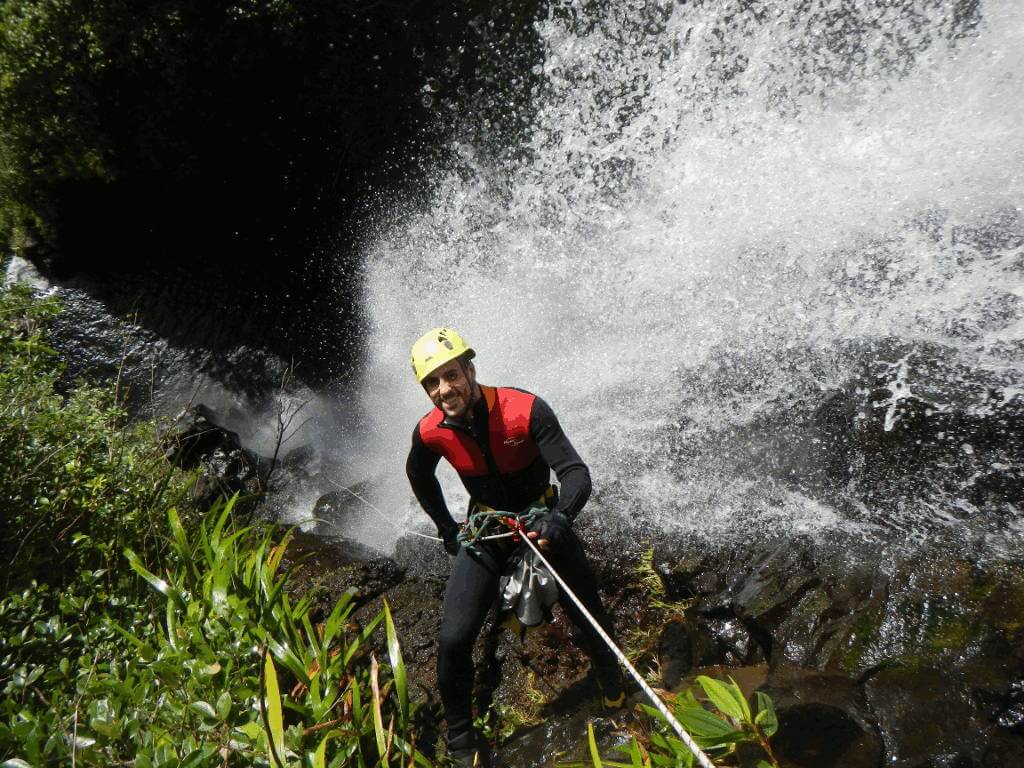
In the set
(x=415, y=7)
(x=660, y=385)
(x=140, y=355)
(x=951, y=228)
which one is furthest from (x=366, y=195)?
(x=951, y=228)

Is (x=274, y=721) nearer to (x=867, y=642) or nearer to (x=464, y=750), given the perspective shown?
(x=464, y=750)

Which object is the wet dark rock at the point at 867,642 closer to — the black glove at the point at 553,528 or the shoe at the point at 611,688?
the shoe at the point at 611,688

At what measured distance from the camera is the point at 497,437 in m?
2.95

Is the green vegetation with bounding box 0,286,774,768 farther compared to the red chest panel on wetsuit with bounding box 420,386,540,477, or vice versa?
the red chest panel on wetsuit with bounding box 420,386,540,477

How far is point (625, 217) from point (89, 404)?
20.3 feet

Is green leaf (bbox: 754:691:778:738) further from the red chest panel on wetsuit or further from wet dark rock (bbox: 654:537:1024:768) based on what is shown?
the red chest panel on wetsuit

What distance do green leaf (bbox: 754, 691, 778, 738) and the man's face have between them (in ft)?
5.64

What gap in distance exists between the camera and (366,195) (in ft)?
28.8

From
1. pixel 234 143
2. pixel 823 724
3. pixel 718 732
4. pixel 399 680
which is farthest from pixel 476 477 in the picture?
pixel 234 143

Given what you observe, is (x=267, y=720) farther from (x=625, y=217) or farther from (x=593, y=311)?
(x=625, y=217)

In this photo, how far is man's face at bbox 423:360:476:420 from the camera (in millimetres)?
2840

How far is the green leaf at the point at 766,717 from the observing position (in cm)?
189

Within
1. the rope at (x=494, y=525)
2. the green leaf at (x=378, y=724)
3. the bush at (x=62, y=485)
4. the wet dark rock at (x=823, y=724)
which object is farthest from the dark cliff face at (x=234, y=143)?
the wet dark rock at (x=823, y=724)

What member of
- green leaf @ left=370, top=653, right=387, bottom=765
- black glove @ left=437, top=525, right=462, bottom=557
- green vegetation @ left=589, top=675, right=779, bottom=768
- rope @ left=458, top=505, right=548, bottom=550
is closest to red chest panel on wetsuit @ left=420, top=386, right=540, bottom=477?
rope @ left=458, top=505, right=548, bottom=550
